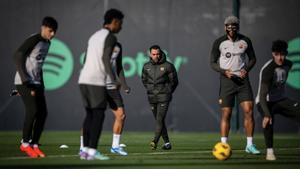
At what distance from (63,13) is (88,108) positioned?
11.8m

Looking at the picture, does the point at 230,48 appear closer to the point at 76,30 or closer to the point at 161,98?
the point at 161,98

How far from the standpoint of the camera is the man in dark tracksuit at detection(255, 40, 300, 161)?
12.3 metres

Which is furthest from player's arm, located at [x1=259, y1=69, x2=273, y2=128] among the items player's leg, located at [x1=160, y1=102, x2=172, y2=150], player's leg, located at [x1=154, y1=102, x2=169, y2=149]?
player's leg, located at [x1=154, y1=102, x2=169, y2=149]

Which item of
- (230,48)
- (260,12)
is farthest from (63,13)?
(230,48)

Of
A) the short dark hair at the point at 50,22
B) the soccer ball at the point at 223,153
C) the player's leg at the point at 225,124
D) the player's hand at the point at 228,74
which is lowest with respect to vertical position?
the soccer ball at the point at 223,153

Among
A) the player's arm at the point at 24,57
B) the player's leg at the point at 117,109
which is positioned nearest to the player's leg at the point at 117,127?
the player's leg at the point at 117,109

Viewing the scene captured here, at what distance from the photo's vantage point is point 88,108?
470 inches

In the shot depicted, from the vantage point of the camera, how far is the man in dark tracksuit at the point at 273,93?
12.3m

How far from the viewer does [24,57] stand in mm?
12711

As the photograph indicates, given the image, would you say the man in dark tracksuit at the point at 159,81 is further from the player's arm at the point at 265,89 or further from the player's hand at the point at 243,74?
the player's arm at the point at 265,89

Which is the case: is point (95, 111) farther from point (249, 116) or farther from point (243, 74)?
point (249, 116)

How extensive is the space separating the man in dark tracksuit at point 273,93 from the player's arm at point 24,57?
353 cm

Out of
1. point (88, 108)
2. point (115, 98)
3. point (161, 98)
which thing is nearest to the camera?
point (88, 108)

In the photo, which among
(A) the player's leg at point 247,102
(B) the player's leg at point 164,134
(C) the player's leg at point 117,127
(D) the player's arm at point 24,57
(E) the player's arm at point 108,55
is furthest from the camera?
(B) the player's leg at point 164,134
